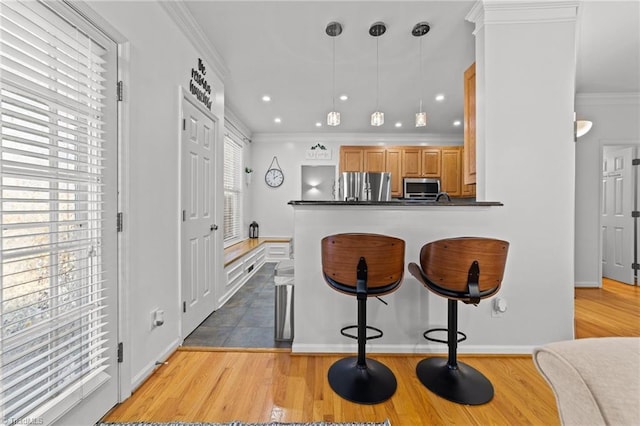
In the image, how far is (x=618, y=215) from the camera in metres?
4.16

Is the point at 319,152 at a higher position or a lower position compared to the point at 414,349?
higher

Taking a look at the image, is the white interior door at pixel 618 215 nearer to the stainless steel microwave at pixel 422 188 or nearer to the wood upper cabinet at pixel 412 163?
the wood upper cabinet at pixel 412 163

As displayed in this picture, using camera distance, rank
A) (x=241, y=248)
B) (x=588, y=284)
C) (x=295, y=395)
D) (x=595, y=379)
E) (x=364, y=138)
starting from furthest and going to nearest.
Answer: (x=364, y=138) < (x=241, y=248) < (x=588, y=284) < (x=295, y=395) < (x=595, y=379)

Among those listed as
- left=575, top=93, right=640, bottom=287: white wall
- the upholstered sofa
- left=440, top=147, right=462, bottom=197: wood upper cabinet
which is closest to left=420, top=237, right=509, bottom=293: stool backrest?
the upholstered sofa

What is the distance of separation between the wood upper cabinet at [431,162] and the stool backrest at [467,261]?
13.2 ft

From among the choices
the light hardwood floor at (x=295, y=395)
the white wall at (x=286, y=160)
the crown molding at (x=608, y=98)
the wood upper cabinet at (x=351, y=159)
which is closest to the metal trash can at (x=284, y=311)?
the light hardwood floor at (x=295, y=395)

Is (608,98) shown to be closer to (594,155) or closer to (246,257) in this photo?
(594,155)

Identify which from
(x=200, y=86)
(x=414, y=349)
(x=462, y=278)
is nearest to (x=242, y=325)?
(x=414, y=349)

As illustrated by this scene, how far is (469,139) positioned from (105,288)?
2.78 m

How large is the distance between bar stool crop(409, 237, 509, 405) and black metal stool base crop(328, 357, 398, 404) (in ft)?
0.80

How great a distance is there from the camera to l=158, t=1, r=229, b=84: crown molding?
2.01 meters

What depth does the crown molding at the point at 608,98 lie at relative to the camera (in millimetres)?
3764

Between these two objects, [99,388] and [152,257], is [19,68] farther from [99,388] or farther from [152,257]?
[99,388]

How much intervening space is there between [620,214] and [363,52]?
15.1ft
